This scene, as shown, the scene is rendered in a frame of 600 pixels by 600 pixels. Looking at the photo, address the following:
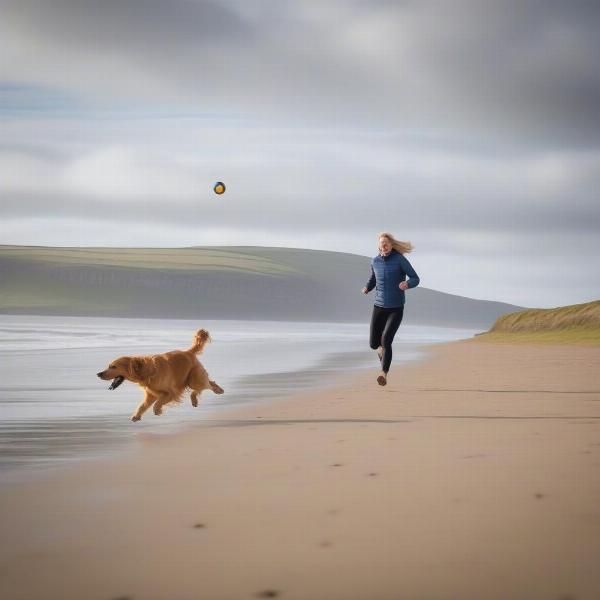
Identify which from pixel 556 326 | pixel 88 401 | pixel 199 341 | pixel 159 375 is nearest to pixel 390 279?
pixel 199 341

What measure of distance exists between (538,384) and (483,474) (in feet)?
23.1

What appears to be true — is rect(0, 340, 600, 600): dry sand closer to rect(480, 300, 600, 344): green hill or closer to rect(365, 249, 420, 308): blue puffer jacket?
rect(365, 249, 420, 308): blue puffer jacket

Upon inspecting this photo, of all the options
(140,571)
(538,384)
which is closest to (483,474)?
(140,571)

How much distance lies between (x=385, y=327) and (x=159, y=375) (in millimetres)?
4191

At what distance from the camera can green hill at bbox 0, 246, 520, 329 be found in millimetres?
144950

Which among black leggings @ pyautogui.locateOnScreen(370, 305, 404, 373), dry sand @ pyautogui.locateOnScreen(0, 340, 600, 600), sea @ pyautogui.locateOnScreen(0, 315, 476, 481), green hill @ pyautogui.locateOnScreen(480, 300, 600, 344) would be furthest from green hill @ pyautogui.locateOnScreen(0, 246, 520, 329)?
dry sand @ pyautogui.locateOnScreen(0, 340, 600, 600)

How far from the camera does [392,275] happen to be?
11180mm

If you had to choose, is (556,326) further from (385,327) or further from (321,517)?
(321,517)

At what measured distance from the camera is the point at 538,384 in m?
11.6

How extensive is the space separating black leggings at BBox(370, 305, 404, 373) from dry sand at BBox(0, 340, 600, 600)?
409cm

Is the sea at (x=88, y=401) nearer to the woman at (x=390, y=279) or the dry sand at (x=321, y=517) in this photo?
the dry sand at (x=321, y=517)

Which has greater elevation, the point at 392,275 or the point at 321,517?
the point at 392,275

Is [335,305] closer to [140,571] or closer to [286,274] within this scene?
[286,274]

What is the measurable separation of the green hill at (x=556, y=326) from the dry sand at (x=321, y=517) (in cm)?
2365
